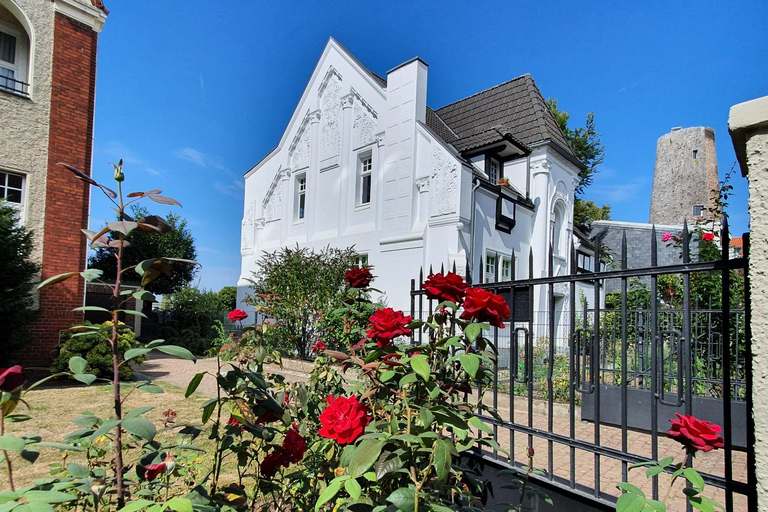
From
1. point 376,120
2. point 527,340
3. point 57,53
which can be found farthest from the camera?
point 376,120

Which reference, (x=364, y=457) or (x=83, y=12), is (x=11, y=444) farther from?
(x=83, y=12)

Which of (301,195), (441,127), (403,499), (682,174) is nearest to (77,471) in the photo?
(403,499)

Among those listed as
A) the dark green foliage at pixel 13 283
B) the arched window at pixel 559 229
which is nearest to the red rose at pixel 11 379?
the dark green foliage at pixel 13 283

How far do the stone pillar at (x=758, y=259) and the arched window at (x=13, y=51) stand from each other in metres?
12.8

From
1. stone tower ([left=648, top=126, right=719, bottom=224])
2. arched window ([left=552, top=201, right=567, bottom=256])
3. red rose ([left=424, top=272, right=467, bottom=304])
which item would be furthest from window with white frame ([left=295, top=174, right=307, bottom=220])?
stone tower ([left=648, top=126, right=719, bottom=224])

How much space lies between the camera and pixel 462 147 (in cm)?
1516

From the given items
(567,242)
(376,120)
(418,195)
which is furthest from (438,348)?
(567,242)

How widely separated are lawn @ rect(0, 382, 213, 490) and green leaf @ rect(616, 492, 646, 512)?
3.53 metres

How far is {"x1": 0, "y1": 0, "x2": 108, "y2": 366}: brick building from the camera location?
9.13m

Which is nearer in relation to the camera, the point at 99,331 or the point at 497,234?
the point at 99,331

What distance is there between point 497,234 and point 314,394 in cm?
1161

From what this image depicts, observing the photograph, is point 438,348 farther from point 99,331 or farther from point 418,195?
point 418,195

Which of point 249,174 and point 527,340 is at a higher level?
point 249,174

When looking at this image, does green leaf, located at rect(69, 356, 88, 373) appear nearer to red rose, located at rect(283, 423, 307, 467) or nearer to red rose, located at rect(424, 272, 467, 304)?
red rose, located at rect(283, 423, 307, 467)
